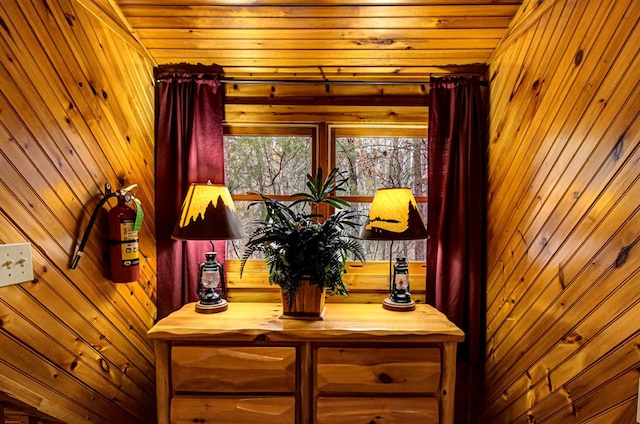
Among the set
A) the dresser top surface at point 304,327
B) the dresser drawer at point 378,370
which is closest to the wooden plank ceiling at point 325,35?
the dresser top surface at point 304,327

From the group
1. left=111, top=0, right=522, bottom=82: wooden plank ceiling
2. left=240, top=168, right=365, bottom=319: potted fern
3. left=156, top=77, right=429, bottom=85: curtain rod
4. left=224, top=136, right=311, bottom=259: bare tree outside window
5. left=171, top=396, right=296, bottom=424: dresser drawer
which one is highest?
left=111, top=0, right=522, bottom=82: wooden plank ceiling

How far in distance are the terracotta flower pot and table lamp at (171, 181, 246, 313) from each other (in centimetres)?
35

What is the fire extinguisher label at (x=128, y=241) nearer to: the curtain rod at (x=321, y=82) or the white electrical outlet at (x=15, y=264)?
the white electrical outlet at (x=15, y=264)

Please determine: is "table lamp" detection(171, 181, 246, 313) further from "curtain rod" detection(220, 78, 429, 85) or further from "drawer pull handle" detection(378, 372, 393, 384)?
"drawer pull handle" detection(378, 372, 393, 384)

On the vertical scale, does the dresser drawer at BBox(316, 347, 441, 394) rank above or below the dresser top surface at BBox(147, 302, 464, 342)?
below

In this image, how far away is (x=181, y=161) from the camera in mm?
1981

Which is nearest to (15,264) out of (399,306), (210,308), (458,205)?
(210,308)

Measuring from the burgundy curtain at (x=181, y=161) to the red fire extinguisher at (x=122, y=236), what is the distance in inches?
13.4

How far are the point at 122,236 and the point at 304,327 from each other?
2.87 ft

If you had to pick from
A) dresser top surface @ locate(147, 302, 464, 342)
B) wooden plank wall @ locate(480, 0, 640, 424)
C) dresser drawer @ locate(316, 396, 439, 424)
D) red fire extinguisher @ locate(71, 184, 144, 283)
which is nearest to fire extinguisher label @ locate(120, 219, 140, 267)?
red fire extinguisher @ locate(71, 184, 144, 283)

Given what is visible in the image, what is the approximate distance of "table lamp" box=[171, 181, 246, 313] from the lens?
166cm

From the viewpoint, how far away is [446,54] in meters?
1.93

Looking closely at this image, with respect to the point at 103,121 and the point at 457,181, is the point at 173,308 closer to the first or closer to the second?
the point at 103,121

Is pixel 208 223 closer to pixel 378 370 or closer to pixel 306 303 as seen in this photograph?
pixel 306 303
